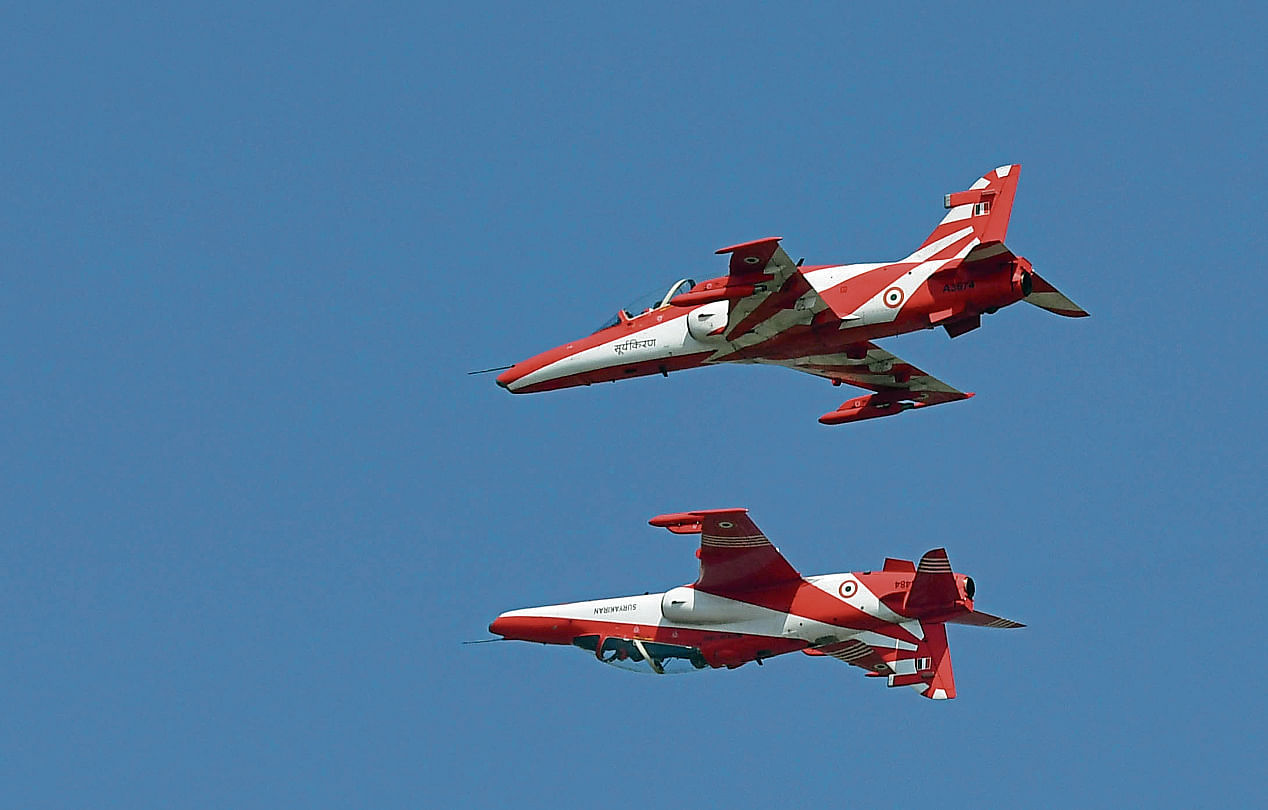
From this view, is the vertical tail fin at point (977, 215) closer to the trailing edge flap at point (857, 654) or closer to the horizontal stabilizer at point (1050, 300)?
the horizontal stabilizer at point (1050, 300)

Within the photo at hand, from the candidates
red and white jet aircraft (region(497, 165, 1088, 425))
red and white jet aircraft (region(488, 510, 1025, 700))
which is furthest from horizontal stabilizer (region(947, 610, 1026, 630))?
red and white jet aircraft (region(497, 165, 1088, 425))

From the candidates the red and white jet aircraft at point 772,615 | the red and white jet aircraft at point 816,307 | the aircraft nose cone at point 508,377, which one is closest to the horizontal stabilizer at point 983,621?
the red and white jet aircraft at point 772,615

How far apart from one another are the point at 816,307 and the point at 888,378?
860 cm

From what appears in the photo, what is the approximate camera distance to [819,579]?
66.2 m

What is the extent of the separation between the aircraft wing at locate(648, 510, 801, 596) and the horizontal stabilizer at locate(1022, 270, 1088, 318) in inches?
373

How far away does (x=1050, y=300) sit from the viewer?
62.9 metres

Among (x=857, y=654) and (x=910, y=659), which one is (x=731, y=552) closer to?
(x=857, y=654)

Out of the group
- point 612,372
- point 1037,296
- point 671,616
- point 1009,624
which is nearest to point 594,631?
point 671,616

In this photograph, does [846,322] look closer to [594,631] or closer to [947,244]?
[947,244]

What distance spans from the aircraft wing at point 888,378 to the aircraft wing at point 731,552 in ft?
23.1

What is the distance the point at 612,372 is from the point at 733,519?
6387mm

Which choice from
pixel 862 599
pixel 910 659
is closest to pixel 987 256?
pixel 862 599

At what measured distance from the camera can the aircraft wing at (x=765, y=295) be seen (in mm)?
61844

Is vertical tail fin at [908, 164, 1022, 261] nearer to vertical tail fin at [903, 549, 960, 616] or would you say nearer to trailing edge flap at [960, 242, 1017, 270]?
trailing edge flap at [960, 242, 1017, 270]
